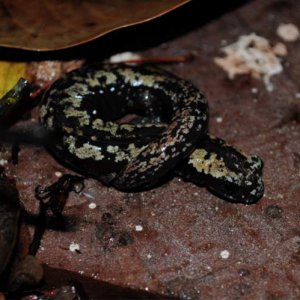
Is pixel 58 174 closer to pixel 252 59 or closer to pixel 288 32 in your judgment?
pixel 252 59

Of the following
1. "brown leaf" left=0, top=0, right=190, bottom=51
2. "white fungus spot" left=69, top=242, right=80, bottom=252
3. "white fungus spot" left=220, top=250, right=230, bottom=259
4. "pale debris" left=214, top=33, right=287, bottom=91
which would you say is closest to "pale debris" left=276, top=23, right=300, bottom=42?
"pale debris" left=214, top=33, right=287, bottom=91

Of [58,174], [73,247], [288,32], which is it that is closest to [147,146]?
[58,174]

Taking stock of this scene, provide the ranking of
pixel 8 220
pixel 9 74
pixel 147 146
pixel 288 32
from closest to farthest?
pixel 8 220 < pixel 147 146 < pixel 9 74 < pixel 288 32

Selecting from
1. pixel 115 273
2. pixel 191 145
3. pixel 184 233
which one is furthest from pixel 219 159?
pixel 115 273

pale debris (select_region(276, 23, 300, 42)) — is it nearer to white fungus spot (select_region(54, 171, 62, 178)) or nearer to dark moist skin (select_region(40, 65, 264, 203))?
dark moist skin (select_region(40, 65, 264, 203))

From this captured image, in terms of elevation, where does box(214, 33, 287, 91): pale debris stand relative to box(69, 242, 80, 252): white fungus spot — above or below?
below

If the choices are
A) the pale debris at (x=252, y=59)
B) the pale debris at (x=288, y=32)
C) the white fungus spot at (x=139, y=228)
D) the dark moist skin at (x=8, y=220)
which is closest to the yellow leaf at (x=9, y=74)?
the dark moist skin at (x=8, y=220)

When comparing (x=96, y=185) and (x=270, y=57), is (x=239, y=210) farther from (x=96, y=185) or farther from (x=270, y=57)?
(x=270, y=57)

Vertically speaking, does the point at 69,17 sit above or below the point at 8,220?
above
